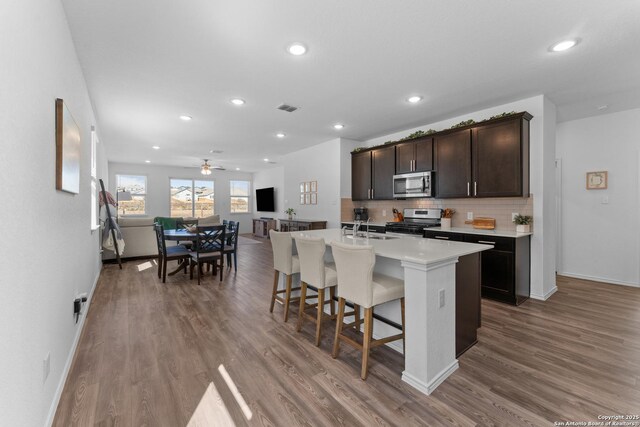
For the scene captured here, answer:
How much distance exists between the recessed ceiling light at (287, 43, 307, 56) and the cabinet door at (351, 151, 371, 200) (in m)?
3.41

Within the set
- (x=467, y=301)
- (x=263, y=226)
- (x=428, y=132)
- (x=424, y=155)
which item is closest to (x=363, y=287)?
(x=467, y=301)

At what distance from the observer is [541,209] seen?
149 inches

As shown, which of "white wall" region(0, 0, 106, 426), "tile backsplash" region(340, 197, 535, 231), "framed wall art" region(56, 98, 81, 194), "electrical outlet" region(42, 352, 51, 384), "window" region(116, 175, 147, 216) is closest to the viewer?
"white wall" region(0, 0, 106, 426)

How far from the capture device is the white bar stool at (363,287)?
2.11 metres

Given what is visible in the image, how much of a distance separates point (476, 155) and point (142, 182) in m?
10.4

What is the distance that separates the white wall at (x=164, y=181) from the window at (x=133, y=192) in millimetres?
124

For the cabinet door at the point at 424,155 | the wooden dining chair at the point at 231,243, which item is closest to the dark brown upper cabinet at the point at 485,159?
the cabinet door at the point at 424,155

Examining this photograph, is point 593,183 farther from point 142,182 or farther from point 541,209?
point 142,182

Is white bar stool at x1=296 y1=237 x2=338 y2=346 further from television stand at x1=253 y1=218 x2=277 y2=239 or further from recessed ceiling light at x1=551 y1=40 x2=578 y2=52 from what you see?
television stand at x1=253 y1=218 x2=277 y2=239

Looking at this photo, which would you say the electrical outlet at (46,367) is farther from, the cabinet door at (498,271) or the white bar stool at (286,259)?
the cabinet door at (498,271)

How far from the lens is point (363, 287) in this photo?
7.01 feet

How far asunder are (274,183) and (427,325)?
380 inches

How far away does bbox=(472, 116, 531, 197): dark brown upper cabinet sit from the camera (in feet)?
12.2

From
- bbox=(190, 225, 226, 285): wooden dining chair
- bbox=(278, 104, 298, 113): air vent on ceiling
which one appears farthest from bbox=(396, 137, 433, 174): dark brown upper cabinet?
bbox=(190, 225, 226, 285): wooden dining chair
